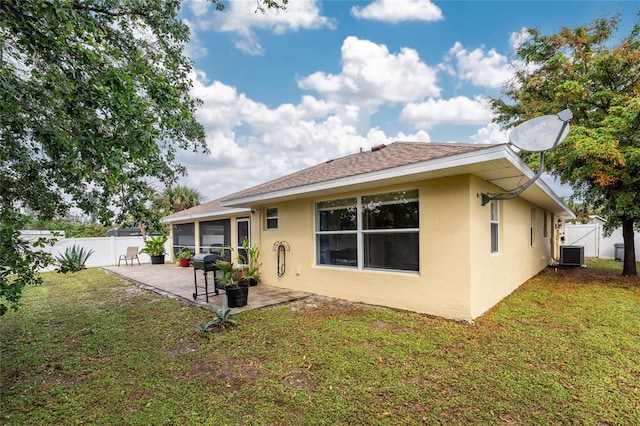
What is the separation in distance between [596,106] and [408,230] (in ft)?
26.4

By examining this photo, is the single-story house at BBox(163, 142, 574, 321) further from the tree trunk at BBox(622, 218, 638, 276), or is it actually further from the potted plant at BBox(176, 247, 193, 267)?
the potted plant at BBox(176, 247, 193, 267)

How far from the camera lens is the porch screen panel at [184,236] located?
13798mm

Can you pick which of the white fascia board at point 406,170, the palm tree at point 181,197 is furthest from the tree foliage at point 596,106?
the palm tree at point 181,197

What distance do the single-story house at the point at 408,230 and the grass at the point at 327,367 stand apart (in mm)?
574

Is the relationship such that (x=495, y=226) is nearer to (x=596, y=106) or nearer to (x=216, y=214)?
(x=596, y=106)

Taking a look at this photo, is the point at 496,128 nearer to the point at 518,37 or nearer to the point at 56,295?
the point at 518,37

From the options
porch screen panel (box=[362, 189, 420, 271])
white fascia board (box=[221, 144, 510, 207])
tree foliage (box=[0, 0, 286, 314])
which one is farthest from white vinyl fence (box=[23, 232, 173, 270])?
tree foliage (box=[0, 0, 286, 314])

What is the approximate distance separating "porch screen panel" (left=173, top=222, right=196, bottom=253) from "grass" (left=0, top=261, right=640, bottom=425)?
793 centimetres

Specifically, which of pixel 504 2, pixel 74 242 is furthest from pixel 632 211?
pixel 74 242

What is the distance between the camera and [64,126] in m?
2.68

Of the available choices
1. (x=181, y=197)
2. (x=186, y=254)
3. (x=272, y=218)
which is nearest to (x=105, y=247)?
(x=186, y=254)

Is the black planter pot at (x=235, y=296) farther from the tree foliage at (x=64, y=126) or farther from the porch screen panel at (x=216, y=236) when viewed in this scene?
the porch screen panel at (x=216, y=236)

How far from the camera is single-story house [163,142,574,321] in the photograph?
484 cm

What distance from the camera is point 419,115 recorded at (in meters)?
14.3
